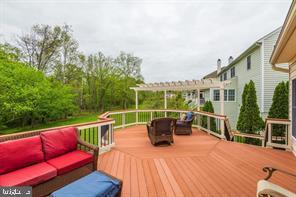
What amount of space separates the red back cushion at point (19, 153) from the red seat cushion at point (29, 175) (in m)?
0.08

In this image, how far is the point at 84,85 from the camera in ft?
73.7

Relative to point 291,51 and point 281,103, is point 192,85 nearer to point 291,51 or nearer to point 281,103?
point 281,103

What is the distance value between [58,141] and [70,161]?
51cm

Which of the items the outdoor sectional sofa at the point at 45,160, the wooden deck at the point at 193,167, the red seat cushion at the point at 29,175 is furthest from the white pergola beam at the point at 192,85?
the red seat cushion at the point at 29,175

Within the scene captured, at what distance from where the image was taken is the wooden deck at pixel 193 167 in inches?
105

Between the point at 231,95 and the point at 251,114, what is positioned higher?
the point at 231,95

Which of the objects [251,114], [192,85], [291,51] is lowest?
[251,114]

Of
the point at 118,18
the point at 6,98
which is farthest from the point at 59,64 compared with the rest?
the point at 118,18

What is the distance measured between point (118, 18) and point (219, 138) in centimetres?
798

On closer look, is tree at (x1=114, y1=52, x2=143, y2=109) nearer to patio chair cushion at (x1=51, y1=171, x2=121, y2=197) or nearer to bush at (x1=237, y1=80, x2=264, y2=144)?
bush at (x1=237, y1=80, x2=264, y2=144)

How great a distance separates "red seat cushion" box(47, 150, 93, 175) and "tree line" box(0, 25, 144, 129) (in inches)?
443

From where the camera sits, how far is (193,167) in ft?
11.6

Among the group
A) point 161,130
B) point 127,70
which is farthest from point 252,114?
point 127,70

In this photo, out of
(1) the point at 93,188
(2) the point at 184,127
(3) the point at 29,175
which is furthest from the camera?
(2) the point at 184,127
